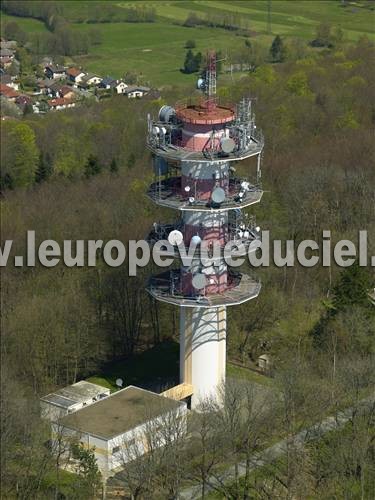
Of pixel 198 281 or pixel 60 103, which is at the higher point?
pixel 198 281

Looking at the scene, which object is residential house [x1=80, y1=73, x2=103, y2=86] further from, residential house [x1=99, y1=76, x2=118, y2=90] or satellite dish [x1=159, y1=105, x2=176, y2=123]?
satellite dish [x1=159, y1=105, x2=176, y2=123]

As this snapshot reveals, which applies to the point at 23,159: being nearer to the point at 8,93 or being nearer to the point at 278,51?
the point at 8,93

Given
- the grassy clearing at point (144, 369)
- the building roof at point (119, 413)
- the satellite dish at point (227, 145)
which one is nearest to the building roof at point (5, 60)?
the grassy clearing at point (144, 369)

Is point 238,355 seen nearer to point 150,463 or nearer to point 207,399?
point 207,399

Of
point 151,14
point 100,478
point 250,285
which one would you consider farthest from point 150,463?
point 151,14

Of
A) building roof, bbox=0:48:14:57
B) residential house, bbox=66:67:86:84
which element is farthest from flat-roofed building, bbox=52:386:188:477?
building roof, bbox=0:48:14:57

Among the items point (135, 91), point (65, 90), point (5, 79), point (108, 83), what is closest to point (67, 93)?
point (65, 90)

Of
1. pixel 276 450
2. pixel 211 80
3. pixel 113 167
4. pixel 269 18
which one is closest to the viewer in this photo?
pixel 276 450
